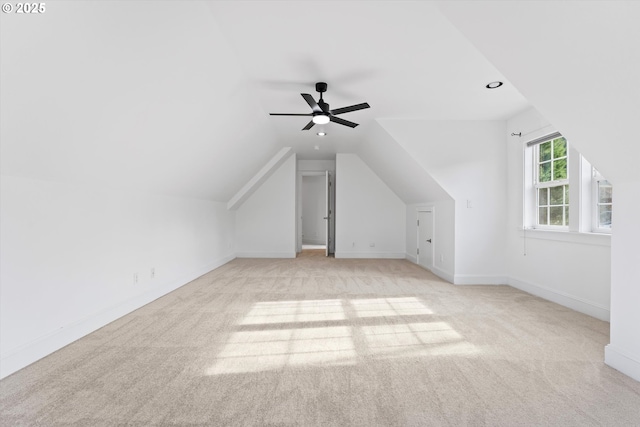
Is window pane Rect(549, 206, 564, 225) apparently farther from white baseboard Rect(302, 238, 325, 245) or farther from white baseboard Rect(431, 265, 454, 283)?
white baseboard Rect(302, 238, 325, 245)

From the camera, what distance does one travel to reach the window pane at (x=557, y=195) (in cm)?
375

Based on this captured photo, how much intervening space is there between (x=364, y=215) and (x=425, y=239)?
6.07 ft

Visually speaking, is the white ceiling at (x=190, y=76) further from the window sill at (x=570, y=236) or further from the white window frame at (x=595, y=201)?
the window sill at (x=570, y=236)

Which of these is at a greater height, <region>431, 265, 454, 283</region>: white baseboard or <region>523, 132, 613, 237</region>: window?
<region>523, 132, 613, 237</region>: window

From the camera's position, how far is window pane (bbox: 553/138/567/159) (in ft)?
12.1

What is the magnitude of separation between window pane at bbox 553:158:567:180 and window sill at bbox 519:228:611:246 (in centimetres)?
68

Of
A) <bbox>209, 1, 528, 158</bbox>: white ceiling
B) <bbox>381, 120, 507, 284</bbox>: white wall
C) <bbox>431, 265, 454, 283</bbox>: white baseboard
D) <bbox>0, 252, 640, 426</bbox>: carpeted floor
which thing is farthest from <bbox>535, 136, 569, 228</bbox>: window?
<bbox>431, 265, 454, 283</bbox>: white baseboard

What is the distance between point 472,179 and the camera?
15.2ft

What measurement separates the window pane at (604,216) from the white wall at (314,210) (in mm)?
7893

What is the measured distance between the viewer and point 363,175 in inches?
293

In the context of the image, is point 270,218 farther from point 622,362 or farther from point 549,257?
point 622,362

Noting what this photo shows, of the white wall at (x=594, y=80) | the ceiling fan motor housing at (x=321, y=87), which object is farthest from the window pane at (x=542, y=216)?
the ceiling fan motor housing at (x=321, y=87)

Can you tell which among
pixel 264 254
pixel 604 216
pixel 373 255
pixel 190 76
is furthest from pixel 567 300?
pixel 264 254

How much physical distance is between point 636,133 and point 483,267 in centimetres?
322
